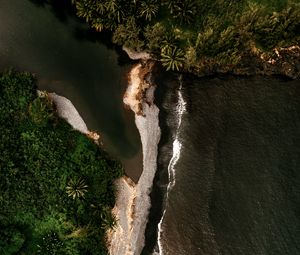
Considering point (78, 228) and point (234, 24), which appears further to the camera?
point (234, 24)

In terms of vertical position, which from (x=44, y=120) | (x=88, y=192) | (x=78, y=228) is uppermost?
(x=44, y=120)

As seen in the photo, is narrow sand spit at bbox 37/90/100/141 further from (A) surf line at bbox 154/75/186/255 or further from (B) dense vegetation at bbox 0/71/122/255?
(A) surf line at bbox 154/75/186/255

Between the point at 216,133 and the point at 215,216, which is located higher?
the point at 216,133

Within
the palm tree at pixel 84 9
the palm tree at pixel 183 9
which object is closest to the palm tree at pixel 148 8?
the palm tree at pixel 183 9

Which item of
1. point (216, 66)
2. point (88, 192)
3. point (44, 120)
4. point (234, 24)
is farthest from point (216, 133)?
point (44, 120)

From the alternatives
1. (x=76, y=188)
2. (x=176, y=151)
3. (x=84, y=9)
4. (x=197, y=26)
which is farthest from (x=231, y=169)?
(x=84, y=9)

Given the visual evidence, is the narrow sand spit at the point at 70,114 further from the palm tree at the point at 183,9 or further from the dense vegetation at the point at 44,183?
the palm tree at the point at 183,9

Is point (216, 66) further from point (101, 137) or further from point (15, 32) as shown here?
point (15, 32)
